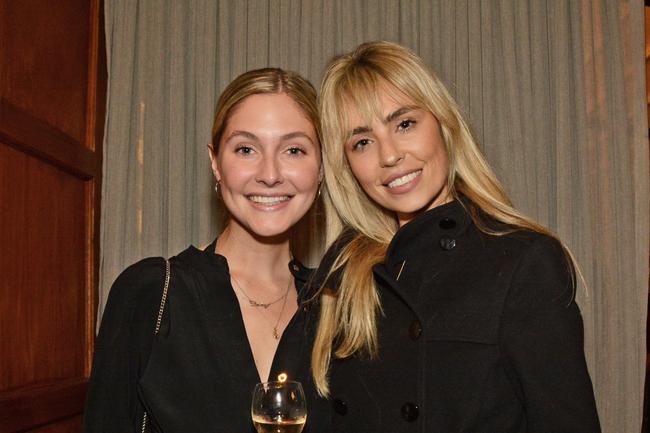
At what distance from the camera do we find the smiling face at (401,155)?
218 centimetres

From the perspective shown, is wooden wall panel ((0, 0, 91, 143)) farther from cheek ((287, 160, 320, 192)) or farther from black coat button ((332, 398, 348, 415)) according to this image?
black coat button ((332, 398, 348, 415))

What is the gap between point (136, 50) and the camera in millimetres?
3527

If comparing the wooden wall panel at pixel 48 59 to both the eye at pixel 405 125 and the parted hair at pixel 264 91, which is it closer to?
the parted hair at pixel 264 91

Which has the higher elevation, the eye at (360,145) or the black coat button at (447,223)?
the eye at (360,145)

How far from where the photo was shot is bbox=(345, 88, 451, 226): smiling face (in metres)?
2.18

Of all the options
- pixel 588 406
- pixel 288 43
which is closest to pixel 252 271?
pixel 588 406

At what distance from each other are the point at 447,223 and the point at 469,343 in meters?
0.41

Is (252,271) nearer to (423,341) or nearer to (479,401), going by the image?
(423,341)

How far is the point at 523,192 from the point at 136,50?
2014 millimetres

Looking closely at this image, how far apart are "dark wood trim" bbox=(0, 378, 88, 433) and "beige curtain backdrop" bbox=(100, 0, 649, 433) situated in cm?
60

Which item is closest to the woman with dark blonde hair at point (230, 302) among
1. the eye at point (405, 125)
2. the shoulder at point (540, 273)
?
the eye at point (405, 125)

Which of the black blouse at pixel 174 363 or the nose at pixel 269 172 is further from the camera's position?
the nose at pixel 269 172

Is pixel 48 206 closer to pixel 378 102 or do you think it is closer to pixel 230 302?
pixel 230 302

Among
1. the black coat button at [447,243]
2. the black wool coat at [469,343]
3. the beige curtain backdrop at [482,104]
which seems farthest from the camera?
the beige curtain backdrop at [482,104]
